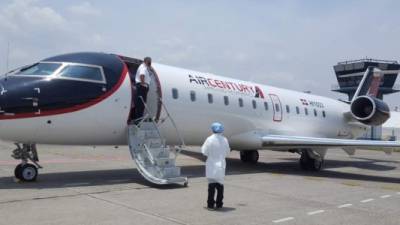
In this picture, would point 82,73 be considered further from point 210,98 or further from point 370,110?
point 370,110

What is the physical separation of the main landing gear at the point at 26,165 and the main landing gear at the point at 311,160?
10.4 m

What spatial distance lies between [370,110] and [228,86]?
8.60 metres

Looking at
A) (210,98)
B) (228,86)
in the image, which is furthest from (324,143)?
(210,98)

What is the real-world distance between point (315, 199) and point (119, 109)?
542 centimetres

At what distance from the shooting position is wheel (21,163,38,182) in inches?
422

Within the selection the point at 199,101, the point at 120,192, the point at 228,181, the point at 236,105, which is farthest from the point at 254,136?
the point at 120,192

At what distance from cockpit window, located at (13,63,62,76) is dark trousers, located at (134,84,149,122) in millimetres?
2184

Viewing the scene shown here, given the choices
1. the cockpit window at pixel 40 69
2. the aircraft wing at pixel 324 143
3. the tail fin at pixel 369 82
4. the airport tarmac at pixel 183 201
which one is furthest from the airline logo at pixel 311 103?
the cockpit window at pixel 40 69

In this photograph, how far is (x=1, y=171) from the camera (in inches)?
531

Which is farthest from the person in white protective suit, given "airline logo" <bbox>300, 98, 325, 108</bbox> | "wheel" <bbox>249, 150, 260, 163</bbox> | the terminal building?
the terminal building

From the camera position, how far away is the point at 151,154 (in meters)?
11.5

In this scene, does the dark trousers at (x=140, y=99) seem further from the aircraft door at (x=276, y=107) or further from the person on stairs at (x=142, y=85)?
the aircraft door at (x=276, y=107)

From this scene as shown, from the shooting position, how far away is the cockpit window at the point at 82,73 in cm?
1105

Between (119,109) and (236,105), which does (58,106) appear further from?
(236,105)
